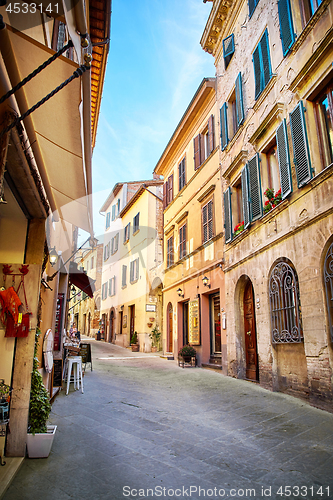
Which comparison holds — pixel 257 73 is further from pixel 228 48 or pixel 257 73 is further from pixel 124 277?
pixel 124 277

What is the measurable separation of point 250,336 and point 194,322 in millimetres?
3697

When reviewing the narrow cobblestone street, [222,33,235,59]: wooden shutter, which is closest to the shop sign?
the narrow cobblestone street

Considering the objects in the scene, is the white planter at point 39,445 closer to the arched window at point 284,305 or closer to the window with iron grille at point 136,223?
the arched window at point 284,305

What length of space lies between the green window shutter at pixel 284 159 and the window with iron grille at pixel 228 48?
541 cm

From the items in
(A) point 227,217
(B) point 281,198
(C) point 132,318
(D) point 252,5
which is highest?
(D) point 252,5

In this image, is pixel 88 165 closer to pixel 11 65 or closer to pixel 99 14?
pixel 11 65

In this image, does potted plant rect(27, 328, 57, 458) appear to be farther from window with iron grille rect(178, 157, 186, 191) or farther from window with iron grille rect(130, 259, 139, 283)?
window with iron grille rect(130, 259, 139, 283)

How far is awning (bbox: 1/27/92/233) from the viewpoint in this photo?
9.66 feet

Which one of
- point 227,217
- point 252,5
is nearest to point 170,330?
point 227,217

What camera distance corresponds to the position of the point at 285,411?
5.91 metres

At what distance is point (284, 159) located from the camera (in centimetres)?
747

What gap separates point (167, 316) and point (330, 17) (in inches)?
533

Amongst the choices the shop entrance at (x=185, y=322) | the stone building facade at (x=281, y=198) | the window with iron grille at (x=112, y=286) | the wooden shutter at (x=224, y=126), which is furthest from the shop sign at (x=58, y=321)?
the window with iron grille at (x=112, y=286)

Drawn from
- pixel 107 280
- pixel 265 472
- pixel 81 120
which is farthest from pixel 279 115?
pixel 107 280
